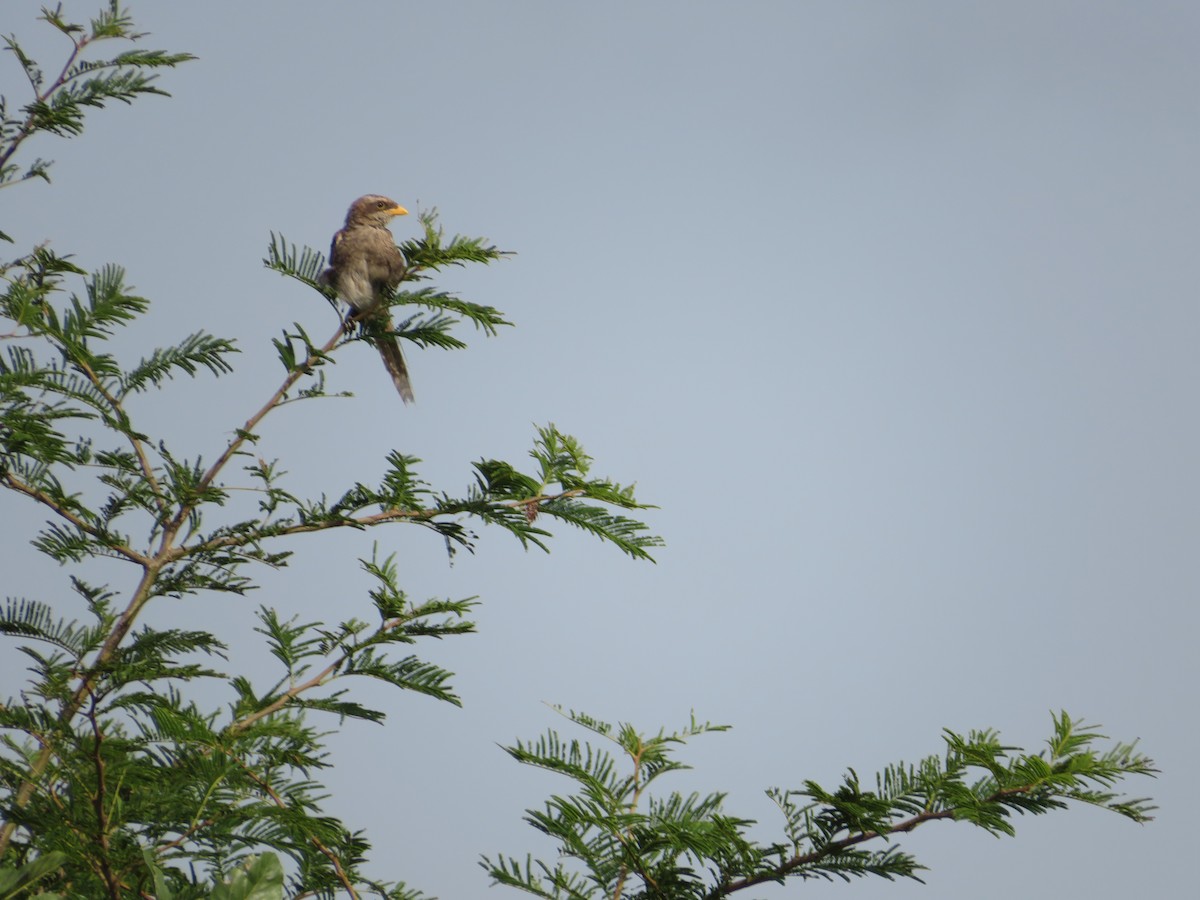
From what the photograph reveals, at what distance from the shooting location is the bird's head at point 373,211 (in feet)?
14.0

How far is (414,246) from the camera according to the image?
2.89 metres

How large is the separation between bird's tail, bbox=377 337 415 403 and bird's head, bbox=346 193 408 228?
0.55 meters

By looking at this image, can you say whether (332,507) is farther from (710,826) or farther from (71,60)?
(71,60)

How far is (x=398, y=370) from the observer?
4047 mm

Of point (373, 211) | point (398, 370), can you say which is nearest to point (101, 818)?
point (398, 370)

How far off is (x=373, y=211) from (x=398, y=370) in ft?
2.58

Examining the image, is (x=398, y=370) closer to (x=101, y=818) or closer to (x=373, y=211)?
(x=373, y=211)

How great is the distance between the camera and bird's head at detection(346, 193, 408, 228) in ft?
14.0

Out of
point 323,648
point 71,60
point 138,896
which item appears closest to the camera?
point 138,896

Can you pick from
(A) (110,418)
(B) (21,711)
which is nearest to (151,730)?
(B) (21,711)

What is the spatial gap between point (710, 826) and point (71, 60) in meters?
2.89

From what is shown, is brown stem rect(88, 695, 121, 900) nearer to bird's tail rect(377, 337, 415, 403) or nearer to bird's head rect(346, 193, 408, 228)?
bird's tail rect(377, 337, 415, 403)

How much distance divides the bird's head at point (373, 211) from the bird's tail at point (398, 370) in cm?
55

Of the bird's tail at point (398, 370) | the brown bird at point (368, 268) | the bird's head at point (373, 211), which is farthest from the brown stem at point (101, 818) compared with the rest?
the bird's head at point (373, 211)
